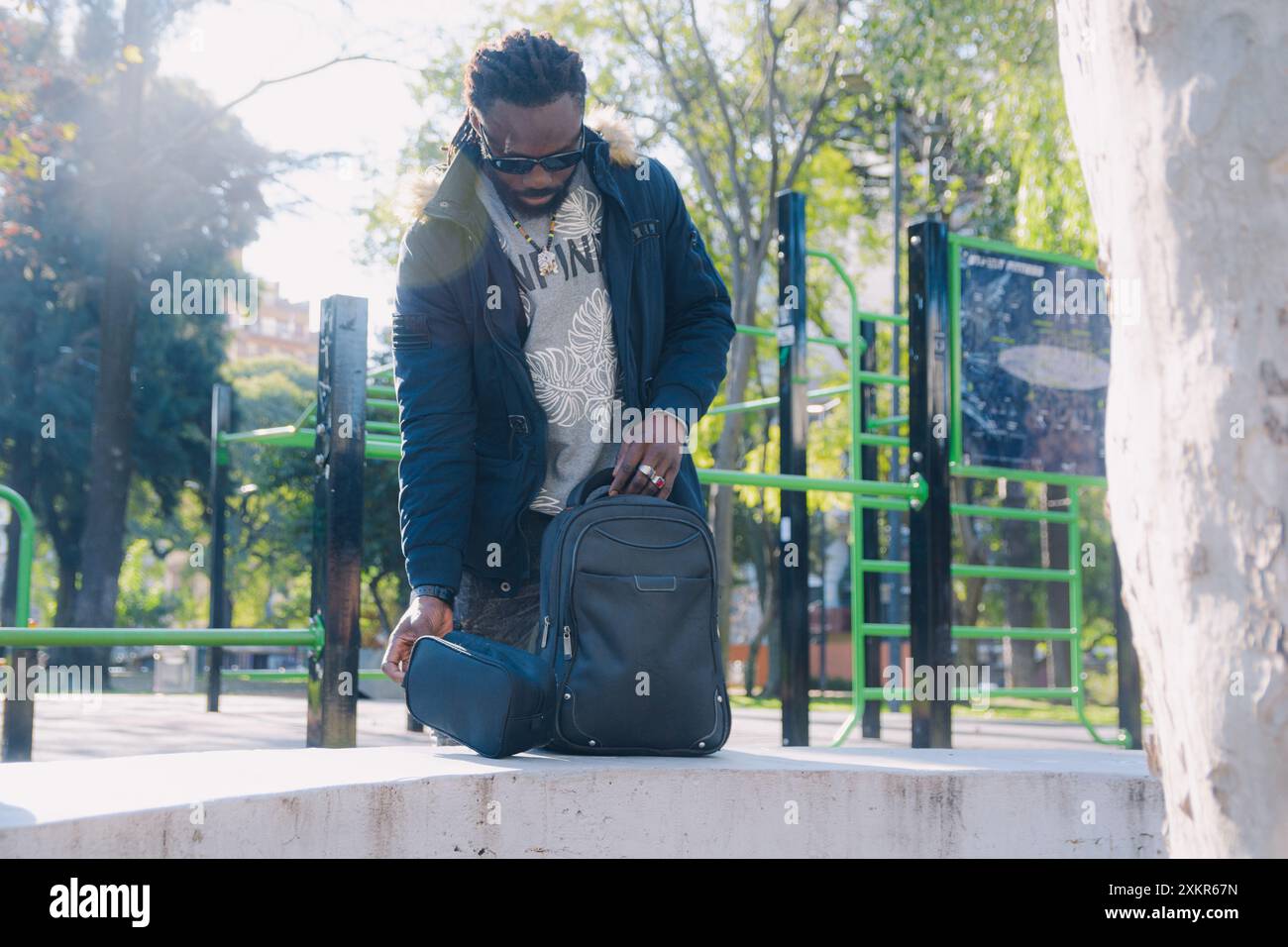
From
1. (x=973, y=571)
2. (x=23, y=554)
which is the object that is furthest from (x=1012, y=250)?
(x=23, y=554)

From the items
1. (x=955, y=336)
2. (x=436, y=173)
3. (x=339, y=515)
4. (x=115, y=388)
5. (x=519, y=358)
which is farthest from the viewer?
(x=115, y=388)

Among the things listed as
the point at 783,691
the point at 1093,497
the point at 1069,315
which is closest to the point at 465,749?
the point at 783,691

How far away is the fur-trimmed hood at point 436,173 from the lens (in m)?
3.37

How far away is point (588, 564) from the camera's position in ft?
9.66


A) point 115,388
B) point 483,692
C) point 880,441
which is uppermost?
point 115,388

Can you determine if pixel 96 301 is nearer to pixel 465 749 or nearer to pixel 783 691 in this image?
pixel 783 691

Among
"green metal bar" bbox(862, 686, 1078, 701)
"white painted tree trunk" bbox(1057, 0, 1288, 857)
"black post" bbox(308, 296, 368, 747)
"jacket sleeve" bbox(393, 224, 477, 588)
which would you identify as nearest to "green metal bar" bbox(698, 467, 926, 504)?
"green metal bar" bbox(862, 686, 1078, 701)

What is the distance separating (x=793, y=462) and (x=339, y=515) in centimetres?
268

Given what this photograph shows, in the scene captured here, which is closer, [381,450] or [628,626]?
[628,626]

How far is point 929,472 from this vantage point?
6758 millimetres

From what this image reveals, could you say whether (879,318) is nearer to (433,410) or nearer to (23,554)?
(23,554)

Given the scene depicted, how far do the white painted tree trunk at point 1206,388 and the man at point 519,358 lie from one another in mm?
1503

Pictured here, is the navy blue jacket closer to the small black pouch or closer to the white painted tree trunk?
the small black pouch
